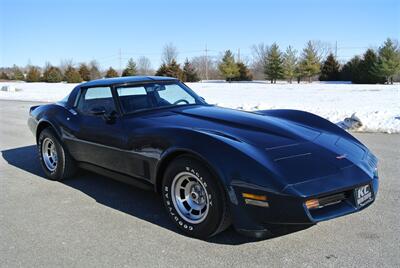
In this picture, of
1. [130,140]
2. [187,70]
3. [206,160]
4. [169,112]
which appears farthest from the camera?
[187,70]

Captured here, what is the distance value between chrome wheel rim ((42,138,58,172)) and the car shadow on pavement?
0.22m

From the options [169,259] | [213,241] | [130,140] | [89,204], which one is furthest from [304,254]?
[89,204]

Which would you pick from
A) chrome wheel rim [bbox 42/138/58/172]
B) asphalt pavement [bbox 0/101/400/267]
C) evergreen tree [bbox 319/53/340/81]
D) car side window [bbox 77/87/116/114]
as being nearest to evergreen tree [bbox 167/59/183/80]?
evergreen tree [bbox 319/53/340/81]

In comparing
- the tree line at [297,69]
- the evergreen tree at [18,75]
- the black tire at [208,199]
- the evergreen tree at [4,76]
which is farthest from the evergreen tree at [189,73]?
the black tire at [208,199]

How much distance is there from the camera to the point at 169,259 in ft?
10.4

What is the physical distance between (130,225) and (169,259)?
0.86 m

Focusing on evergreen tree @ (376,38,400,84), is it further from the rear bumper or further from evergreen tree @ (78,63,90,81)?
the rear bumper

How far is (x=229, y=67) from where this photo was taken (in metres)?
60.6

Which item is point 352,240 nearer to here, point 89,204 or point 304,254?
point 304,254

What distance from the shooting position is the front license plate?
328 cm

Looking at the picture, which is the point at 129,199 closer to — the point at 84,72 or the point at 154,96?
the point at 154,96

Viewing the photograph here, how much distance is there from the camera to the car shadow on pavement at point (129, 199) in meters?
3.53

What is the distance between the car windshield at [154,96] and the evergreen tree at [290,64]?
176 feet

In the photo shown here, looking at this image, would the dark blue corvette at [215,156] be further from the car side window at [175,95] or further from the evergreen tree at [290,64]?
the evergreen tree at [290,64]
